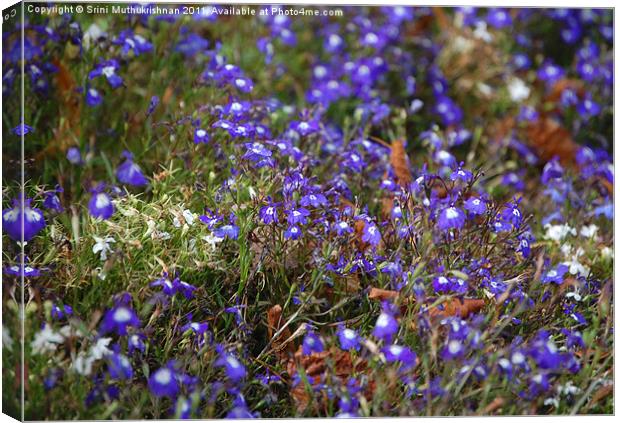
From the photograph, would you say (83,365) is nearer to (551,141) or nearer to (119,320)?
(119,320)

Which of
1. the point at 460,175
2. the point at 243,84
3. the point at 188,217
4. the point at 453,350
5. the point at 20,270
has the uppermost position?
the point at 243,84

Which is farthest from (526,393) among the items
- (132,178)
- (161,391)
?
(132,178)

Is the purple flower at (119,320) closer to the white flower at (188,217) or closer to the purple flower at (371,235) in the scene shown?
the white flower at (188,217)

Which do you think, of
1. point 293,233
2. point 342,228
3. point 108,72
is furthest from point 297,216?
point 108,72

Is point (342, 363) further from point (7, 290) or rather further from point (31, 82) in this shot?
point (31, 82)

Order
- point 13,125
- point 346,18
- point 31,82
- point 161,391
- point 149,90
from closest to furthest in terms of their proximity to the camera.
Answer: point 161,391 < point 13,125 < point 31,82 < point 149,90 < point 346,18

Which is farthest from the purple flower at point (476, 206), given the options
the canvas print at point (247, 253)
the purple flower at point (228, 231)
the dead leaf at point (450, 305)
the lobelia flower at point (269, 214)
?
the purple flower at point (228, 231)
